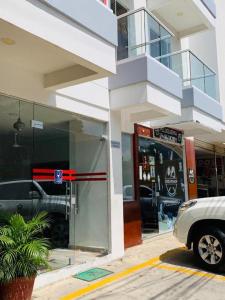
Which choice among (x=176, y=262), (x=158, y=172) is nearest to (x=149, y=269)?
(x=176, y=262)

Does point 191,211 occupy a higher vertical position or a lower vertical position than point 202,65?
lower

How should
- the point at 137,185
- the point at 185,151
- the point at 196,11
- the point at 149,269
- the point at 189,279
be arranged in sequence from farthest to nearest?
the point at 185,151 → the point at 196,11 → the point at 137,185 → the point at 149,269 → the point at 189,279

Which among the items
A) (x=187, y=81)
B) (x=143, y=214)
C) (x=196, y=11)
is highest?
(x=196, y=11)

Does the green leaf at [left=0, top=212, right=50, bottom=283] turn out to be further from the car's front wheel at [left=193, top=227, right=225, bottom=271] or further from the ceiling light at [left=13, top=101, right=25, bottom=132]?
the car's front wheel at [left=193, top=227, right=225, bottom=271]

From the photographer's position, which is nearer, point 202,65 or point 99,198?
point 99,198

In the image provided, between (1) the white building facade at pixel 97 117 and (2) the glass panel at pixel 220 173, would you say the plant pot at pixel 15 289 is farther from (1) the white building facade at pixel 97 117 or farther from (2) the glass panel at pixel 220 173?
(2) the glass panel at pixel 220 173

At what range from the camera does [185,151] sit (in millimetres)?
12289

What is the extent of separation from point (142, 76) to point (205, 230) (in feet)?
11.0

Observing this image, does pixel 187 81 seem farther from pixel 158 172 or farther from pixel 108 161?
pixel 108 161

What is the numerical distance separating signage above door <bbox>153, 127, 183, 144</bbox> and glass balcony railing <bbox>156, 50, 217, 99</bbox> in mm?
1523

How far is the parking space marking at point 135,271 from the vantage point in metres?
5.46

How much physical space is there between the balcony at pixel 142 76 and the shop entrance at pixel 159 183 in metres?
1.72

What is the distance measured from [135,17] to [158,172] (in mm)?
4673

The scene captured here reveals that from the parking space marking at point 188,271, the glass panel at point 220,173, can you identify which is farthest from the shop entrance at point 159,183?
the glass panel at point 220,173
